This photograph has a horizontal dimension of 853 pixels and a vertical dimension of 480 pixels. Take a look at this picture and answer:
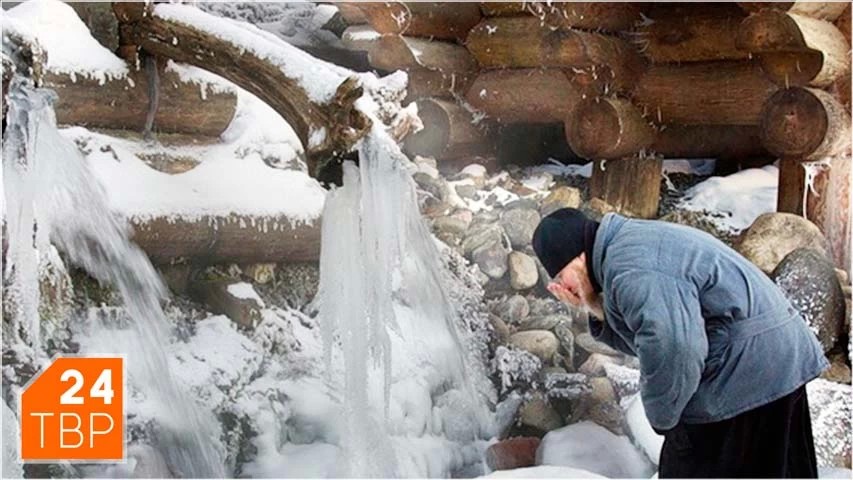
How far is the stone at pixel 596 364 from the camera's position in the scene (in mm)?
3484

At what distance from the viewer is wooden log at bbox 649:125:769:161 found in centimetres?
437

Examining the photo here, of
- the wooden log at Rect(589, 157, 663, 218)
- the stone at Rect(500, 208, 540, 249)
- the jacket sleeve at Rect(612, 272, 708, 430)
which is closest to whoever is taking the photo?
the jacket sleeve at Rect(612, 272, 708, 430)

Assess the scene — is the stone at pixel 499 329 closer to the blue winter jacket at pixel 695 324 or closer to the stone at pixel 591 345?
the stone at pixel 591 345

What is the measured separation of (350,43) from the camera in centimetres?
436

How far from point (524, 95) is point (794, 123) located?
118 cm

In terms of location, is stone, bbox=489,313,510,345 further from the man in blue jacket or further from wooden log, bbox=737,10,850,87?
the man in blue jacket

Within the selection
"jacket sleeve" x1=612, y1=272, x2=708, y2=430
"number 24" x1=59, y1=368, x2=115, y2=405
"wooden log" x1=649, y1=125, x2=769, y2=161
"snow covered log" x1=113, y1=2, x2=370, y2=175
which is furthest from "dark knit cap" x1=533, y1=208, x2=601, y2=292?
"wooden log" x1=649, y1=125, x2=769, y2=161

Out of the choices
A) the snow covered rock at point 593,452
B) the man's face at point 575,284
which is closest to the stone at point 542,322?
the snow covered rock at point 593,452

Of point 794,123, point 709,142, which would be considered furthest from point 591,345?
point 709,142

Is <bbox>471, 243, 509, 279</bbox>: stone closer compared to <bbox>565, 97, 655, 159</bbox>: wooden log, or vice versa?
<bbox>471, 243, 509, 279</bbox>: stone

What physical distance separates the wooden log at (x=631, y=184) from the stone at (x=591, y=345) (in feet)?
2.54

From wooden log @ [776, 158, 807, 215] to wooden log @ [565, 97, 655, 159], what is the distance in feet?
2.03

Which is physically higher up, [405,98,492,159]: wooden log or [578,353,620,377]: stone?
[405,98,492,159]: wooden log

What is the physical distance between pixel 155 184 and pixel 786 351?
209 cm
